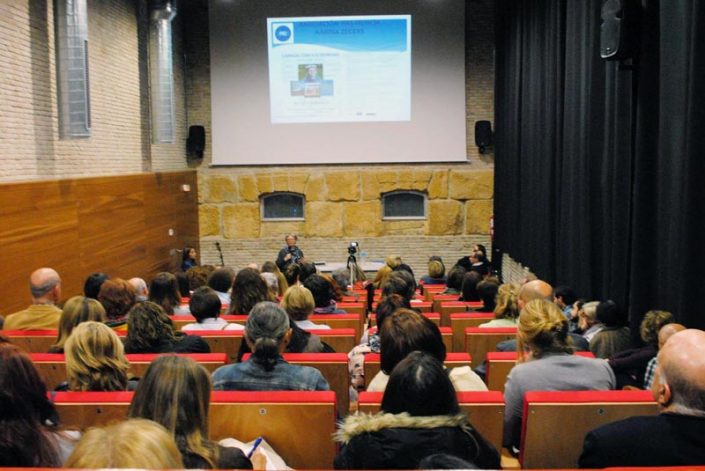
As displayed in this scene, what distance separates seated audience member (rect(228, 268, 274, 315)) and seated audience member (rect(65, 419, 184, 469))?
13.2ft

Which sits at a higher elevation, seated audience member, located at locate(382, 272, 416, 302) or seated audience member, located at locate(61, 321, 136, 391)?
seated audience member, located at locate(61, 321, 136, 391)

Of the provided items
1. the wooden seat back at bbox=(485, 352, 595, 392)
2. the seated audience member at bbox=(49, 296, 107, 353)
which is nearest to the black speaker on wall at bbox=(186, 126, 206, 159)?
→ the seated audience member at bbox=(49, 296, 107, 353)

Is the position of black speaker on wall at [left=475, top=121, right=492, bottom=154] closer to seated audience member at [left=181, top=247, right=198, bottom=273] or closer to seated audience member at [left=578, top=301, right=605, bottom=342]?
seated audience member at [left=181, top=247, right=198, bottom=273]

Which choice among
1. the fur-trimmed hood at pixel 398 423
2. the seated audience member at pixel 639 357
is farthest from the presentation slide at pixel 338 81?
the fur-trimmed hood at pixel 398 423

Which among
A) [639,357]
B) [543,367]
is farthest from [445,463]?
Answer: [639,357]

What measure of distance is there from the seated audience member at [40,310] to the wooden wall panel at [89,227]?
1.67m

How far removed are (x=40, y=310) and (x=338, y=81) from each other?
9.17 m

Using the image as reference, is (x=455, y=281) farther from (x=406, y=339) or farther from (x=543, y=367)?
(x=406, y=339)

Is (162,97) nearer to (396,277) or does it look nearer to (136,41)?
(136,41)

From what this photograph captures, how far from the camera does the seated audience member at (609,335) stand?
497cm

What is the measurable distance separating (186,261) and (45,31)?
4965 mm

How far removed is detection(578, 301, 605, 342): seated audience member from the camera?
5431 millimetres

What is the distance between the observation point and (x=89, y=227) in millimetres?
9359

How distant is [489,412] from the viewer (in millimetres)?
2961
